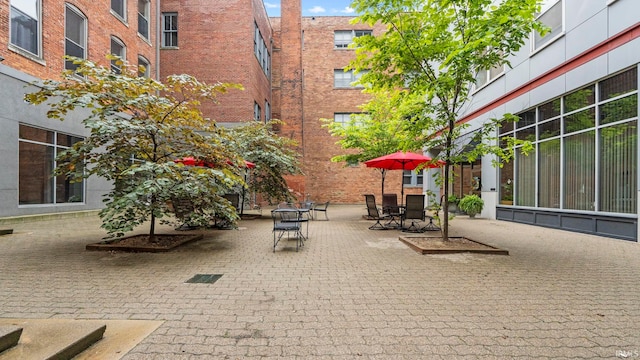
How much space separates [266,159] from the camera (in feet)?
43.6

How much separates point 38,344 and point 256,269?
311 centimetres

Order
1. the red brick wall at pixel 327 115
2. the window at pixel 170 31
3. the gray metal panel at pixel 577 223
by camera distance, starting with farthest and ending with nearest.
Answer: the red brick wall at pixel 327 115, the window at pixel 170 31, the gray metal panel at pixel 577 223

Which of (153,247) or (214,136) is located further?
(214,136)

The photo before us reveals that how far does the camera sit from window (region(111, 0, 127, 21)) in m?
16.1

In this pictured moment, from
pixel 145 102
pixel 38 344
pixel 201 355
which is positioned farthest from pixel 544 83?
pixel 38 344

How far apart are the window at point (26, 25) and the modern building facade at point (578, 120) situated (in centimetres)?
1547

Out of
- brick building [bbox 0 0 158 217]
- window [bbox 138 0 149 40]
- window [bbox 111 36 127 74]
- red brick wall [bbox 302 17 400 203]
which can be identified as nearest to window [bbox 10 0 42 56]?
brick building [bbox 0 0 158 217]

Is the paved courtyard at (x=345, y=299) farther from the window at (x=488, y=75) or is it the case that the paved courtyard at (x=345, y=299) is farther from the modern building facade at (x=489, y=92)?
the window at (x=488, y=75)

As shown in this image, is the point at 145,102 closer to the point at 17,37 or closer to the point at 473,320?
the point at 473,320

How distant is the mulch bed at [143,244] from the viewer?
683 cm

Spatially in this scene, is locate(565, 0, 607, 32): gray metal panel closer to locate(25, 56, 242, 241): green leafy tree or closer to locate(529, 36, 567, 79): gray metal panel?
locate(529, 36, 567, 79): gray metal panel

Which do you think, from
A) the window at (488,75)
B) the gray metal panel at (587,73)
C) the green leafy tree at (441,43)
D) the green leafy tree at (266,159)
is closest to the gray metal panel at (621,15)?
the gray metal panel at (587,73)

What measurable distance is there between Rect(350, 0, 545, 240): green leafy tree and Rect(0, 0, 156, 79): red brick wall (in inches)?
401

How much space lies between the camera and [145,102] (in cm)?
632
